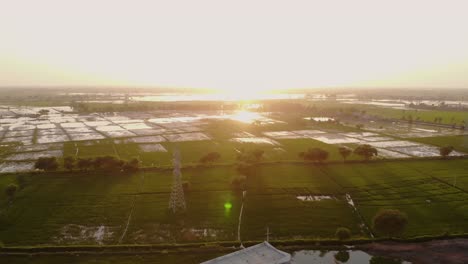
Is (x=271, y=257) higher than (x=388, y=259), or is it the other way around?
(x=271, y=257)

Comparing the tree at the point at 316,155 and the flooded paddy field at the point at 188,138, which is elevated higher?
the tree at the point at 316,155

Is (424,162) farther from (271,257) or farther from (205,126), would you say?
(205,126)

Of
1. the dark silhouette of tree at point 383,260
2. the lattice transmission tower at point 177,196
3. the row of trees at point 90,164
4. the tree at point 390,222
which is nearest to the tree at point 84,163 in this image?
the row of trees at point 90,164

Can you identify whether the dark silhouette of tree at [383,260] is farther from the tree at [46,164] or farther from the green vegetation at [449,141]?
the green vegetation at [449,141]

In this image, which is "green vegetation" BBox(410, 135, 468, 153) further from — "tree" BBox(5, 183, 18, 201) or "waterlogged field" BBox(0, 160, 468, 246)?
"tree" BBox(5, 183, 18, 201)

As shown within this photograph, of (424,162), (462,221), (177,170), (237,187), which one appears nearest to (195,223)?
(177,170)

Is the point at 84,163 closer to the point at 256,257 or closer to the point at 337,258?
the point at 256,257

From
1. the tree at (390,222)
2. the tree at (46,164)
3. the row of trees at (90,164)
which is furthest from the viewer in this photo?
the row of trees at (90,164)
